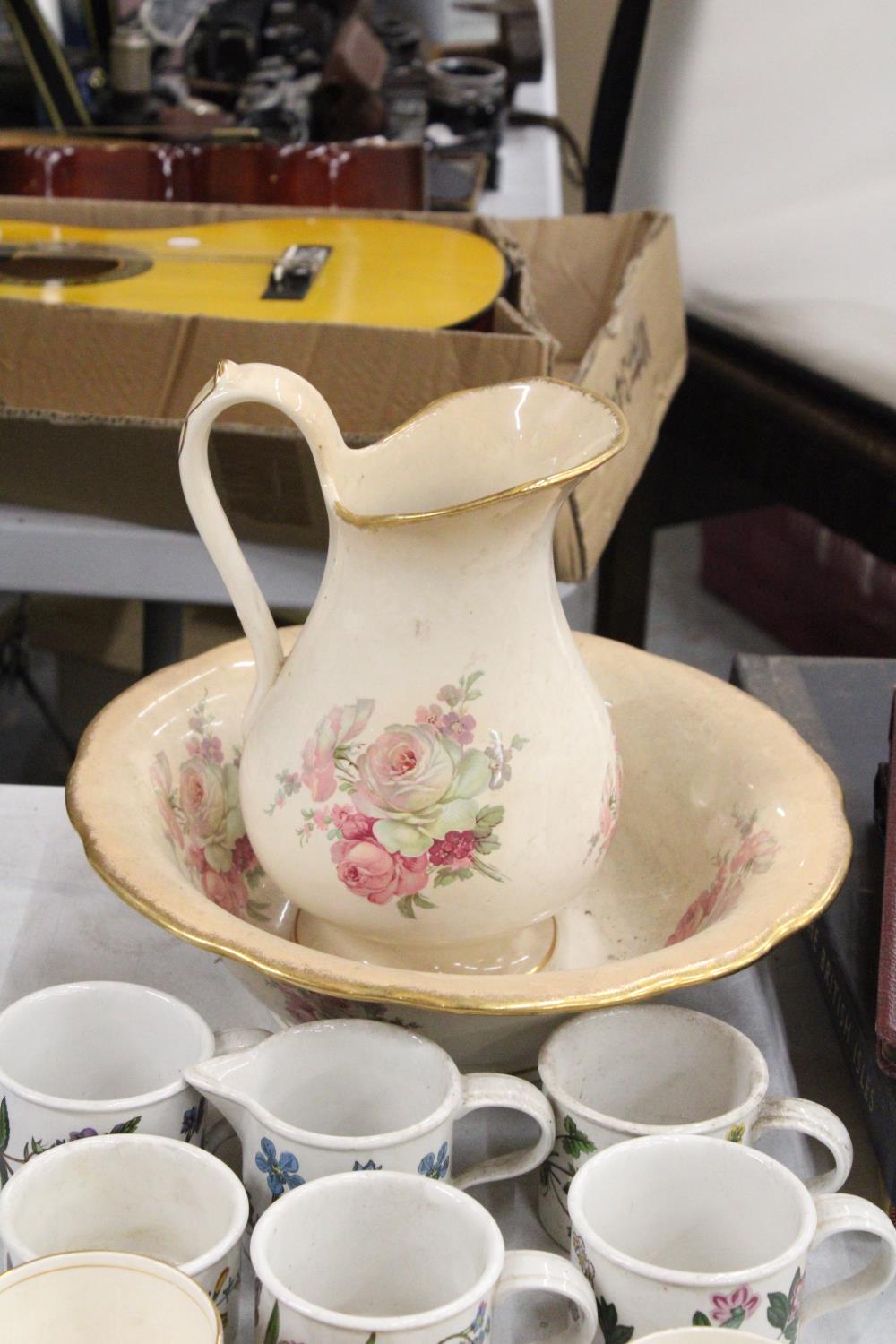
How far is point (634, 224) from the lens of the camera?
1.22 m

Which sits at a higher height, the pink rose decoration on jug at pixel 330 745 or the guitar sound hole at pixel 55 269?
the pink rose decoration on jug at pixel 330 745

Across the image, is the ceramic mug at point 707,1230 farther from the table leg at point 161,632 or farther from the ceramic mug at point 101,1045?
the table leg at point 161,632

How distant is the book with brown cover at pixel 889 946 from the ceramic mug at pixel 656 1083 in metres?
0.04

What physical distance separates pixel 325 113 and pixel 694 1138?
4.70 ft

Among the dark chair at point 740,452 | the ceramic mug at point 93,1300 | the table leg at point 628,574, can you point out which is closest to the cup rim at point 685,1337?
the ceramic mug at point 93,1300

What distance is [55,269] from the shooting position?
3.39 ft

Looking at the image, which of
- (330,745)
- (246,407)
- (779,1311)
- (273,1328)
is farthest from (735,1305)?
(246,407)

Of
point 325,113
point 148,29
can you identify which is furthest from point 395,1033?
point 148,29

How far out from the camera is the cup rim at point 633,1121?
0.41 metres

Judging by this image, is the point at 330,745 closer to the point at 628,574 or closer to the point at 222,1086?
the point at 222,1086

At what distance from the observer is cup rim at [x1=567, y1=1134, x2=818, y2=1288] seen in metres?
0.36

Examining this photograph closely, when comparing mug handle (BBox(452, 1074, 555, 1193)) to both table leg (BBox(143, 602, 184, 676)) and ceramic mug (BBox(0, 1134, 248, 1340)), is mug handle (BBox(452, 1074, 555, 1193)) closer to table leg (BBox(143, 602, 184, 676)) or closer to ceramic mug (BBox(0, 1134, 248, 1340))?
ceramic mug (BBox(0, 1134, 248, 1340))

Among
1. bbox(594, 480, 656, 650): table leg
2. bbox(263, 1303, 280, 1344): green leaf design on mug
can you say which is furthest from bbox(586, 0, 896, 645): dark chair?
bbox(263, 1303, 280, 1344): green leaf design on mug

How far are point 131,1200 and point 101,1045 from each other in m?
0.09
